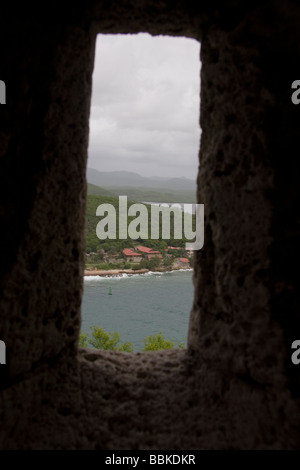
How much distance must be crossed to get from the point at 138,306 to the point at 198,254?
15.1 meters

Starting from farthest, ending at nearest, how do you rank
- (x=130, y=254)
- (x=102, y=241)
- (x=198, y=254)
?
→ 1. (x=102, y=241)
2. (x=130, y=254)
3. (x=198, y=254)

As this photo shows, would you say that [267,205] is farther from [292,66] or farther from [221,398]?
[221,398]

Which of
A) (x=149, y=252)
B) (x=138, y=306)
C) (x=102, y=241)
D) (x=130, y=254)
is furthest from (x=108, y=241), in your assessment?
(x=138, y=306)

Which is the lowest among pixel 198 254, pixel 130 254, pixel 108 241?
pixel 198 254

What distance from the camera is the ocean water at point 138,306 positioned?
45.3 ft

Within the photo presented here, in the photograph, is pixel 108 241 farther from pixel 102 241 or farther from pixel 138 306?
pixel 138 306

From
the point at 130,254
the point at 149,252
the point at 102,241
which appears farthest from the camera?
the point at 102,241

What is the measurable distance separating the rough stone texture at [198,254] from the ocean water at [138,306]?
36.8 ft

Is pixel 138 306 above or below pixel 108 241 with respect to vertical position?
below

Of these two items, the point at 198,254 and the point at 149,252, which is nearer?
the point at 198,254

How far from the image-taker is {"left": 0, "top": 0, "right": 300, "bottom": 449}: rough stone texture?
55.1 inches

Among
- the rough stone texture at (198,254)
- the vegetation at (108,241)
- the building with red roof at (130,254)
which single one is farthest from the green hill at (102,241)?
the rough stone texture at (198,254)

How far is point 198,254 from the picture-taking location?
1727 millimetres
